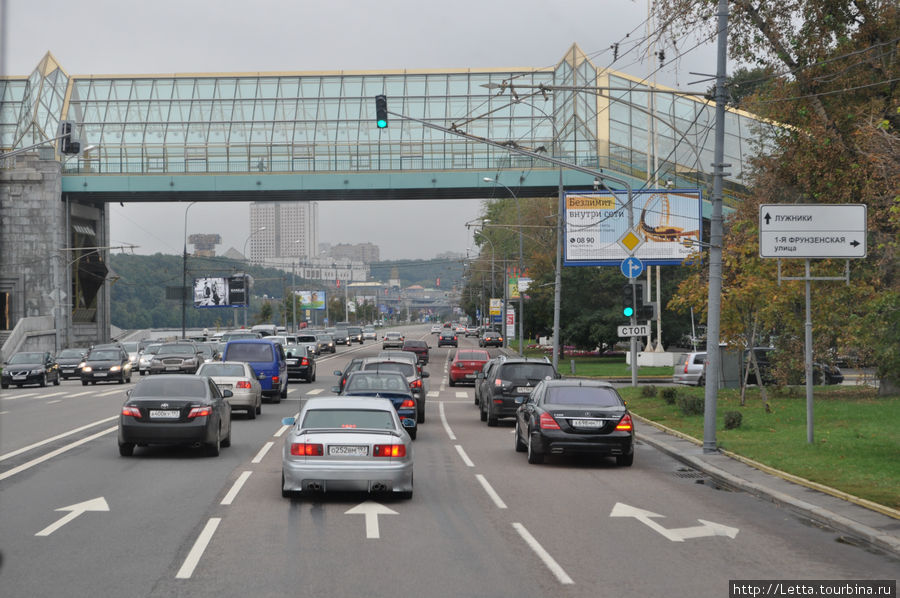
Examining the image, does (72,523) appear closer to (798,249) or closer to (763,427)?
(798,249)

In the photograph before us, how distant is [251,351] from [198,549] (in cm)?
2458

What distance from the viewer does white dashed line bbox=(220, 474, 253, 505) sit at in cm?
1381

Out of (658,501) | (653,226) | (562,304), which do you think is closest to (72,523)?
(658,501)

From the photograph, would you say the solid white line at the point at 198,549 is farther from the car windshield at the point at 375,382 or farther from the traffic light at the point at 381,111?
the traffic light at the point at 381,111

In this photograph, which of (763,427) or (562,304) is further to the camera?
(562,304)

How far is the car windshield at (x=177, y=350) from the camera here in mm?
47625

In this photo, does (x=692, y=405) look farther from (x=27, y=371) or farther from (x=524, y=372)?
(x=27, y=371)

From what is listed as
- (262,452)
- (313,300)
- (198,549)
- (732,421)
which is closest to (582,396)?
(262,452)

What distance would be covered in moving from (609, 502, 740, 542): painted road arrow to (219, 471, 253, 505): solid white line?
5035 millimetres

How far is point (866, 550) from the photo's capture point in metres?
11.0

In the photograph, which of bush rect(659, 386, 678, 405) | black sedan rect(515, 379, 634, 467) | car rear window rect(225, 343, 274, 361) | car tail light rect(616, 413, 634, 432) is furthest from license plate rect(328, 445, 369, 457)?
car rear window rect(225, 343, 274, 361)

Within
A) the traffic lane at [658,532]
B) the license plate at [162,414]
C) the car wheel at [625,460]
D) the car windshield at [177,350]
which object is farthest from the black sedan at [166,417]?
the car windshield at [177,350]

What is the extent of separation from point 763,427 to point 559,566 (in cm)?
1531

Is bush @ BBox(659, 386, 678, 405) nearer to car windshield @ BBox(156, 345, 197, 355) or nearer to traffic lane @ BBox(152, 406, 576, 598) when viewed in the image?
traffic lane @ BBox(152, 406, 576, 598)
